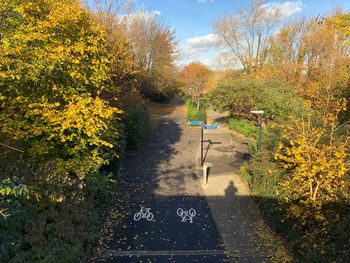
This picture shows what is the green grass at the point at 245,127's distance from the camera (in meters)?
19.9

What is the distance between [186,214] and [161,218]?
858 millimetres

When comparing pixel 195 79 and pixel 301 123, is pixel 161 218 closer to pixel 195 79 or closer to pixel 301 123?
pixel 301 123

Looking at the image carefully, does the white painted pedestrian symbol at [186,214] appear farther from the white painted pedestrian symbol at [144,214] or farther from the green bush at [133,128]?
the green bush at [133,128]

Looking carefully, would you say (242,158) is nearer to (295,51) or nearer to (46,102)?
(46,102)

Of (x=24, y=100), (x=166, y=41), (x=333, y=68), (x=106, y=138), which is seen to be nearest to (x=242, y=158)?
(x=106, y=138)

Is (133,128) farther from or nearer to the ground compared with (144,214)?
farther from the ground

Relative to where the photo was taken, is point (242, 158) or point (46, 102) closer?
point (46, 102)

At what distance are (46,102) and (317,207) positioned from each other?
667 cm

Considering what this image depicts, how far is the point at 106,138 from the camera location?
920 cm

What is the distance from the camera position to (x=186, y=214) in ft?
30.9

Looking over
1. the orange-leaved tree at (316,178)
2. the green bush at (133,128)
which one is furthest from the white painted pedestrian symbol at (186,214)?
the green bush at (133,128)

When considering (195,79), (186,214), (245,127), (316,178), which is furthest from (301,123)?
(195,79)

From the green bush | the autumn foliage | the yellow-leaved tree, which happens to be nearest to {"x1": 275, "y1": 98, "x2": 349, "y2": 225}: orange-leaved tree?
the autumn foliage

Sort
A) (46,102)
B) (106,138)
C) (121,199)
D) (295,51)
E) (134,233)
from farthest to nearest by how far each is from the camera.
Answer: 1. (295,51)
2. (121,199)
3. (106,138)
4. (134,233)
5. (46,102)
